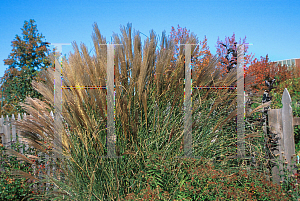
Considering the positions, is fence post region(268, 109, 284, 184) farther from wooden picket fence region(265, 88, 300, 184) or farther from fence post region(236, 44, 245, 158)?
fence post region(236, 44, 245, 158)

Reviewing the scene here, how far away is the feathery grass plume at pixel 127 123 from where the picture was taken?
2055 millimetres

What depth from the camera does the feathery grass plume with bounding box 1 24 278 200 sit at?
2055 millimetres

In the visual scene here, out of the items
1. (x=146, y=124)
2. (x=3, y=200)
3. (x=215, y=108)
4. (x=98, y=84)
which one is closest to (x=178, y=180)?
(x=146, y=124)

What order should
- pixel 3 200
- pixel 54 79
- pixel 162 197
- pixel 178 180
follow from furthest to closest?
pixel 3 200 → pixel 54 79 → pixel 178 180 → pixel 162 197

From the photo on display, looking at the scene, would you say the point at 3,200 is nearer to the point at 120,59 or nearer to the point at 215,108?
the point at 120,59

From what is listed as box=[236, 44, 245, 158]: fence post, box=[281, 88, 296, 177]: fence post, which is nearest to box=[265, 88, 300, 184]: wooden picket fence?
box=[281, 88, 296, 177]: fence post

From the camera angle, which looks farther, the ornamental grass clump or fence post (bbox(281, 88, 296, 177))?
fence post (bbox(281, 88, 296, 177))

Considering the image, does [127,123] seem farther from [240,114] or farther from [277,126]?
[277,126]

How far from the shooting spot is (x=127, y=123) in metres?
2.09

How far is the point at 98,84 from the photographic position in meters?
2.16

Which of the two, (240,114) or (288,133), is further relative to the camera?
(288,133)

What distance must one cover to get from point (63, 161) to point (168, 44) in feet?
5.06

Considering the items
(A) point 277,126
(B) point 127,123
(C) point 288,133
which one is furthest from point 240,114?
(B) point 127,123

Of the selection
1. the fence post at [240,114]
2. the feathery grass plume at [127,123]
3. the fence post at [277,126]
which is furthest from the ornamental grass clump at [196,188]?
the fence post at [277,126]
